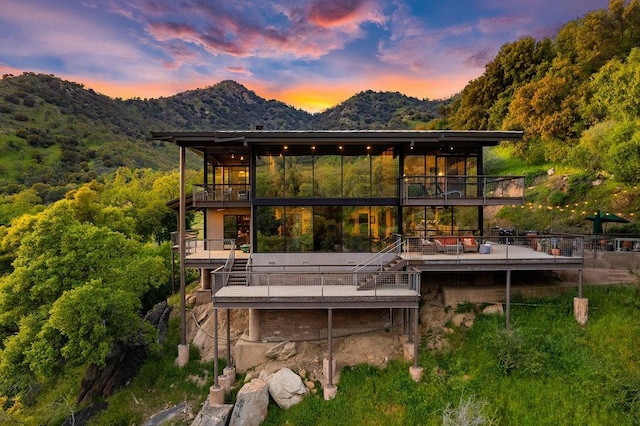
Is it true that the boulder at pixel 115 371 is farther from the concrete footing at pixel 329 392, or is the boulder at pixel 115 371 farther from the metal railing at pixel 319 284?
the concrete footing at pixel 329 392

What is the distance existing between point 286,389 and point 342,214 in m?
7.26

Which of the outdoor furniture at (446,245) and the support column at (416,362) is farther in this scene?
the outdoor furniture at (446,245)

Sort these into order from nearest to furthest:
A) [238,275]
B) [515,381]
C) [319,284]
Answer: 1. [515,381]
2. [319,284]
3. [238,275]

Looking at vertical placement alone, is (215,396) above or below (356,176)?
below

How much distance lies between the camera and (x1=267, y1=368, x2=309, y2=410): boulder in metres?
10.8

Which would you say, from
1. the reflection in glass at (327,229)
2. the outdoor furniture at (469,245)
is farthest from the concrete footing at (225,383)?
the outdoor furniture at (469,245)

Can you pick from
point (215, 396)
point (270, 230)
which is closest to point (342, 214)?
point (270, 230)

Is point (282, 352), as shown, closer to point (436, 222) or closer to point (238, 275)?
point (238, 275)

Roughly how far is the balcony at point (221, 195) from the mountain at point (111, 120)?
112 ft

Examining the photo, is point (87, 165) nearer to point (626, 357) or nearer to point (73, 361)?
point (73, 361)

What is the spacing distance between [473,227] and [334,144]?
27.9 feet

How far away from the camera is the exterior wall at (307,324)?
12.9 m

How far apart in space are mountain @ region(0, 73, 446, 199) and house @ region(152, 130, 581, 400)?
118 feet

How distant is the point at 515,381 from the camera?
32.8 ft
